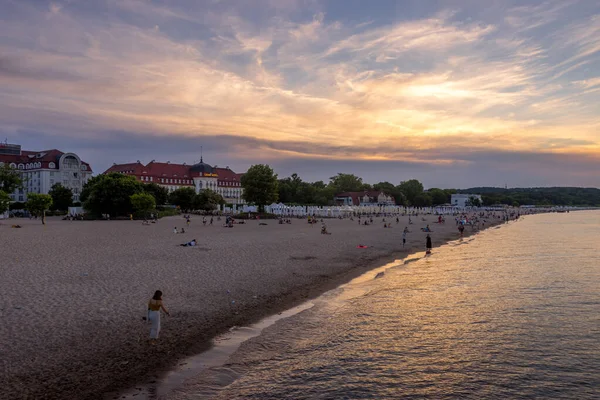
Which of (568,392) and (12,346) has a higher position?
(12,346)

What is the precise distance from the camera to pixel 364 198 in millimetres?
160250

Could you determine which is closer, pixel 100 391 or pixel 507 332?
pixel 100 391

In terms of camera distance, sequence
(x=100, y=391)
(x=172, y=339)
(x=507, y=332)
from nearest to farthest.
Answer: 1. (x=100, y=391)
2. (x=172, y=339)
3. (x=507, y=332)

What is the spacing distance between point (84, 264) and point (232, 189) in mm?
139521

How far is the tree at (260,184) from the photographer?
85812 mm

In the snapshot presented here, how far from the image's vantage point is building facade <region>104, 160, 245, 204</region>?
14000 cm

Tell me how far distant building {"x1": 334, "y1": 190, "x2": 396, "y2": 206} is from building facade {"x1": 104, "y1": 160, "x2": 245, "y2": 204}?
37.3m

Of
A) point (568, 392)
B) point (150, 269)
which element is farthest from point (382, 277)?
point (568, 392)

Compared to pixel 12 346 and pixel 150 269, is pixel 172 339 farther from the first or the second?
pixel 150 269

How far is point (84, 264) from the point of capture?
77.3 feet

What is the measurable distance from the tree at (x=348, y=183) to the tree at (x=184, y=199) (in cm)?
8694

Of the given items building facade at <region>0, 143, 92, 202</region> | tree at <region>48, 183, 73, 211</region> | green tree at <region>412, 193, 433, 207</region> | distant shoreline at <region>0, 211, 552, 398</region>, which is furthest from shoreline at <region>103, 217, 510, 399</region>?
green tree at <region>412, 193, 433, 207</region>

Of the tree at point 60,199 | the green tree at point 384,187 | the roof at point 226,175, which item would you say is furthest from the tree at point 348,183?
the tree at point 60,199

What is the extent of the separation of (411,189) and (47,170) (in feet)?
440
